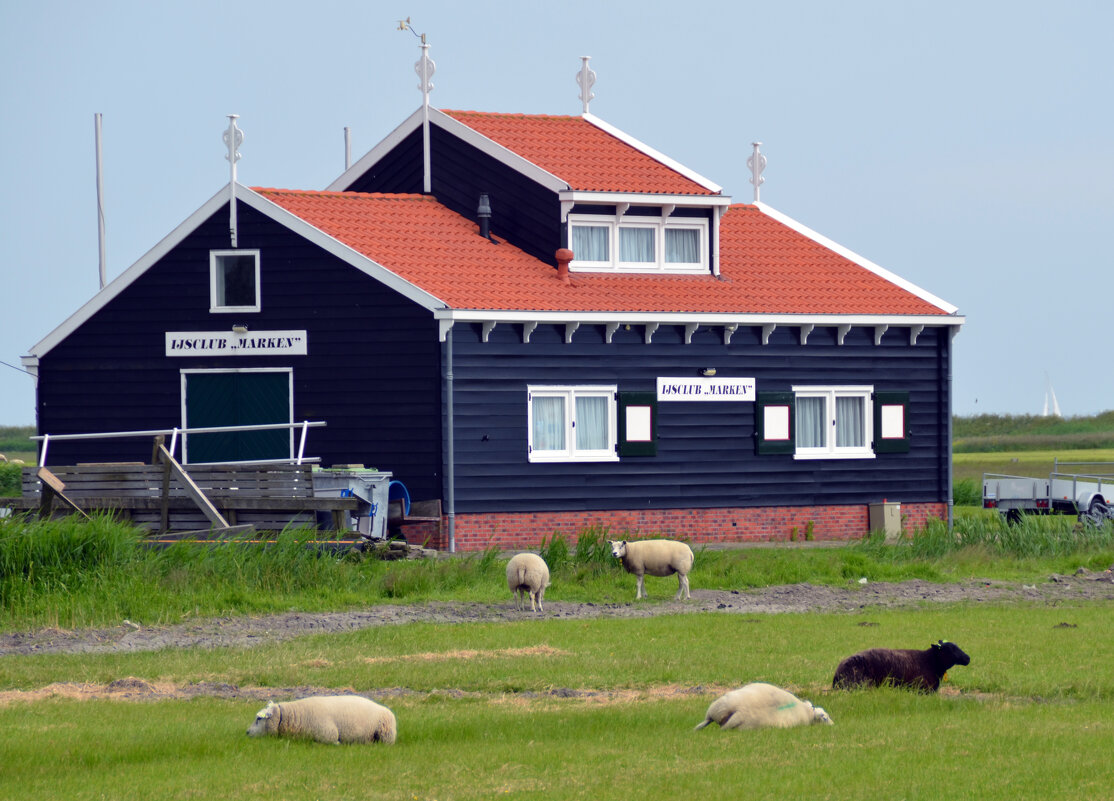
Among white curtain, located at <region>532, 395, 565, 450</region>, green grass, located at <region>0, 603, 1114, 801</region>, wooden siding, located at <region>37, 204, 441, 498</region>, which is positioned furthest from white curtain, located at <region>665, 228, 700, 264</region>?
green grass, located at <region>0, 603, 1114, 801</region>

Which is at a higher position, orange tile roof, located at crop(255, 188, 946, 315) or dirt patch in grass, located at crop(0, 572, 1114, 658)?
orange tile roof, located at crop(255, 188, 946, 315)

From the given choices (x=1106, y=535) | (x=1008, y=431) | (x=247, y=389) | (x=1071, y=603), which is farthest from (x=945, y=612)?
(x=1008, y=431)

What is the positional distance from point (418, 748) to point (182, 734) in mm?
1883

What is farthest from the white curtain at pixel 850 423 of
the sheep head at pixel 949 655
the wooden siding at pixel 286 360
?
the sheep head at pixel 949 655

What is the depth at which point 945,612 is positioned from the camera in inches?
809

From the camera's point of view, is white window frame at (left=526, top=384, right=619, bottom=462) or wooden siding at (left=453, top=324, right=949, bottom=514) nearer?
wooden siding at (left=453, top=324, right=949, bottom=514)

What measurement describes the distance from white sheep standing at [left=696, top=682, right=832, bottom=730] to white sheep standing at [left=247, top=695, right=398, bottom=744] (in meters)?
2.37

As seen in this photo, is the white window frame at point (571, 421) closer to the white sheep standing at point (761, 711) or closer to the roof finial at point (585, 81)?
the roof finial at point (585, 81)

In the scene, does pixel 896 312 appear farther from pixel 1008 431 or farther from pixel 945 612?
→ pixel 1008 431

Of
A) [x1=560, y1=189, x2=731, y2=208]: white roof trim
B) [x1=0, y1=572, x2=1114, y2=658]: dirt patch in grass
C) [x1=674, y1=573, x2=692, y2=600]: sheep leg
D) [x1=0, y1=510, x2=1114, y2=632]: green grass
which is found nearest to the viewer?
[x1=0, y1=572, x2=1114, y2=658]: dirt patch in grass

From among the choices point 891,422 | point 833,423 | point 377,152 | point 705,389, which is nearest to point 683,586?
point 705,389

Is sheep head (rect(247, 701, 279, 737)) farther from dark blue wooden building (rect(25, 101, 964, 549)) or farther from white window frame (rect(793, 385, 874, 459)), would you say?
white window frame (rect(793, 385, 874, 459))

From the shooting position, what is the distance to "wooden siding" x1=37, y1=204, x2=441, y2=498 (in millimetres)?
28641

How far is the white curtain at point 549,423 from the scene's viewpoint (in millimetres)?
29469
